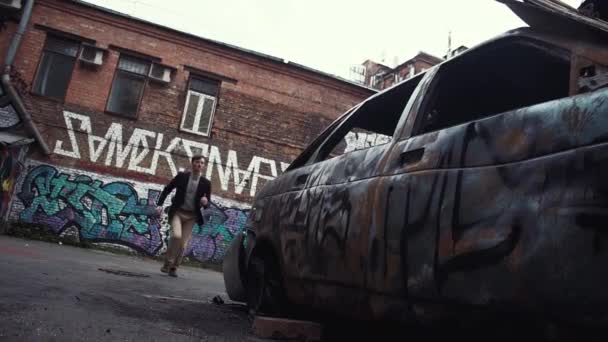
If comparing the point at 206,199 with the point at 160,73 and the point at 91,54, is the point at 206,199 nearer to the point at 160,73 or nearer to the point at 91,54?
the point at 160,73

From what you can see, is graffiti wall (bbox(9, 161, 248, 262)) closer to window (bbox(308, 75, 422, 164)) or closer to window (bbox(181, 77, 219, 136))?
window (bbox(181, 77, 219, 136))

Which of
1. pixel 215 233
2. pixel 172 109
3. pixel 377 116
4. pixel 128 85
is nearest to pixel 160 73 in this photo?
pixel 128 85

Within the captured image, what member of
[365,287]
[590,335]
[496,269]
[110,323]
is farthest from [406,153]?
[110,323]

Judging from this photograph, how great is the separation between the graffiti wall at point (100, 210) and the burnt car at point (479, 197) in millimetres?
10456

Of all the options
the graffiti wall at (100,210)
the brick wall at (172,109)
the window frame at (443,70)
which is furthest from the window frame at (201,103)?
the window frame at (443,70)

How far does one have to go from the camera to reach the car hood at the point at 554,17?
1486 mm

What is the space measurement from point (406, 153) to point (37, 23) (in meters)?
13.5

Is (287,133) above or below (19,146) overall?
above

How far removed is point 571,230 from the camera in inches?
45.9

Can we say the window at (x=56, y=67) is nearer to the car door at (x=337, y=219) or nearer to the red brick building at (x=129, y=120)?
the red brick building at (x=129, y=120)

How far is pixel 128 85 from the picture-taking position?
12.8 m

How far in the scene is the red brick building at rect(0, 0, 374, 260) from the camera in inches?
471

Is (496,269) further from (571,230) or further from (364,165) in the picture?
(364,165)

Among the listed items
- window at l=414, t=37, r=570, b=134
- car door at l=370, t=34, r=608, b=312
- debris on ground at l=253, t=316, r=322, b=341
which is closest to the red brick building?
debris on ground at l=253, t=316, r=322, b=341
